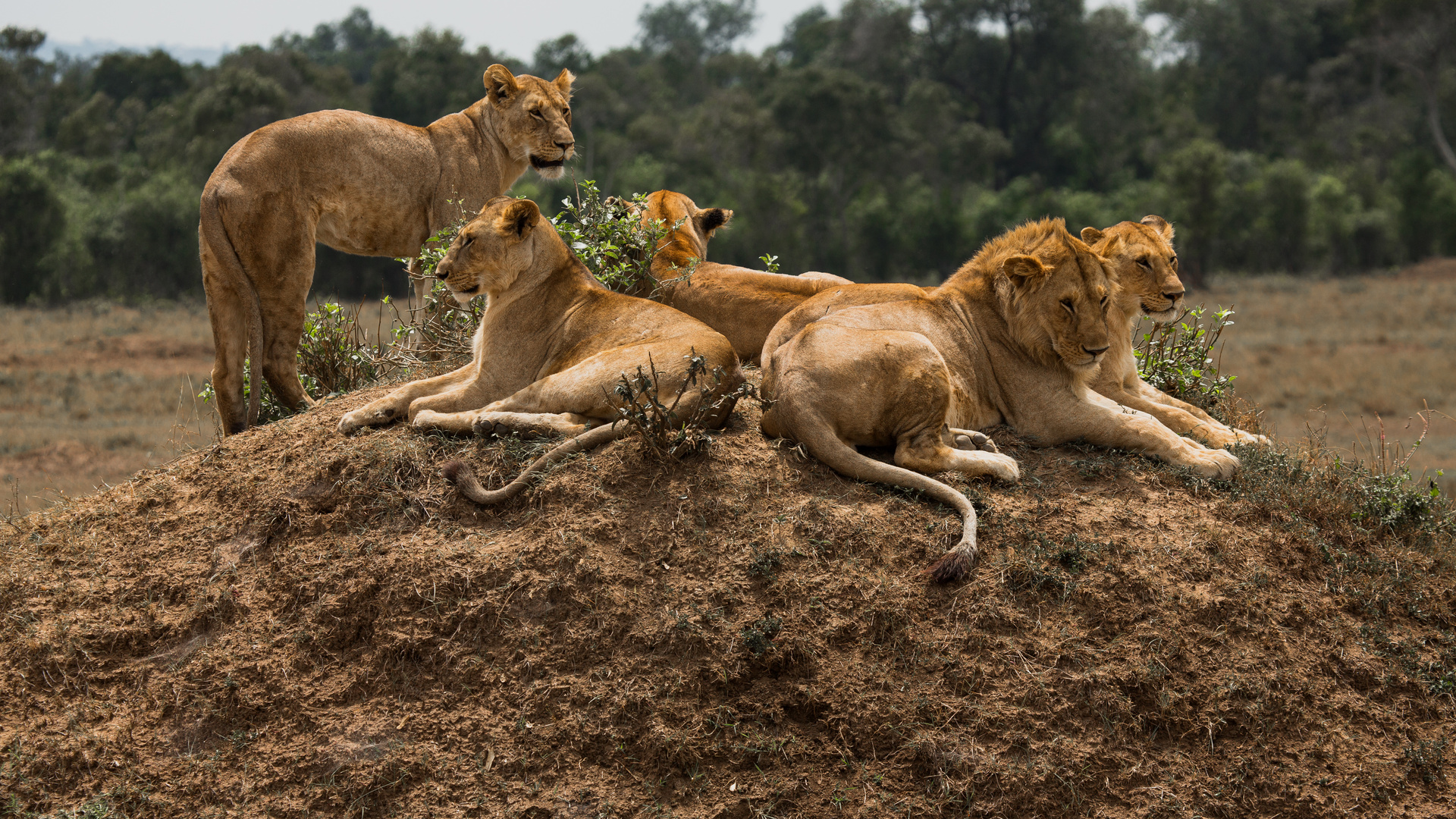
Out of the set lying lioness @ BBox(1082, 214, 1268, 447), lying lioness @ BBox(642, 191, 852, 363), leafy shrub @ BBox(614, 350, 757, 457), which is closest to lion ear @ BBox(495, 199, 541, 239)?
leafy shrub @ BBox(614, 350, 757, 457)

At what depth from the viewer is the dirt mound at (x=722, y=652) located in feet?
16.7

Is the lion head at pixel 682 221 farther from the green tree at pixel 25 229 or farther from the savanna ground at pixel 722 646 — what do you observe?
the green tree at pixel 25 229

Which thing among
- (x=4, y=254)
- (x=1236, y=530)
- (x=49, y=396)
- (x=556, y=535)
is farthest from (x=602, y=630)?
(x=4, y=254)

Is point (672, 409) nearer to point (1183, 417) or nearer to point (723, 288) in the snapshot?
point (723, 288)

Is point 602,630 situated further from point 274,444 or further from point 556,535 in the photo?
point 274,444

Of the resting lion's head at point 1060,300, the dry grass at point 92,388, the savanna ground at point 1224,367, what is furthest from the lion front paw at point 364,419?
the savanna ground at point 1224,367

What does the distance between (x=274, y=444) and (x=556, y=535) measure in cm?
213

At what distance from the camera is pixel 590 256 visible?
8359 millimetres

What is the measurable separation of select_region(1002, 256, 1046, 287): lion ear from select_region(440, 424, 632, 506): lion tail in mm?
2250

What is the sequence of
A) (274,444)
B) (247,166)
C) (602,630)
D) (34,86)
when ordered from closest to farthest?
(602,630)
(274,444)
(247,166)
(34,86)

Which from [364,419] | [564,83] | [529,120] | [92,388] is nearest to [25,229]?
[92,388]

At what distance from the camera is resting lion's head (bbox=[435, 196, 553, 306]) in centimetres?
666

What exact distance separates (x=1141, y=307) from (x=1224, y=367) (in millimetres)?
24934

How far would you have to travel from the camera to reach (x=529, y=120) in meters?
8.69
